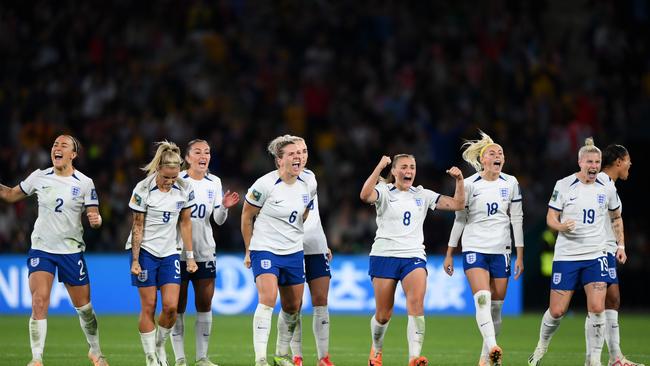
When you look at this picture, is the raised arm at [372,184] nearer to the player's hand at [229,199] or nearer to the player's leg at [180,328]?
the player's hand at [229,199]

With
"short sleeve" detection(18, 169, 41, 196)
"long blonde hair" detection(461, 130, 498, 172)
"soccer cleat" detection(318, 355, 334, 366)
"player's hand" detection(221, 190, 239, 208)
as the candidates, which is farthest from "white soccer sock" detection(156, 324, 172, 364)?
"long blonde hair" detection(461, 130, 498, 172)

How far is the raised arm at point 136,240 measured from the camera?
1168 centimetres

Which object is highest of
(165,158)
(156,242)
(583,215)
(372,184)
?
(165,158)

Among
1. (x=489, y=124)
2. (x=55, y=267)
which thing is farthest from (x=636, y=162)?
(x=55, y=267)

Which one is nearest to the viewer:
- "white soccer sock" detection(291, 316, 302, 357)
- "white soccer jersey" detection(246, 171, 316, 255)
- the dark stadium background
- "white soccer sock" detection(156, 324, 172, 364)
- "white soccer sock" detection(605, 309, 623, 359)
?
"white soccer jersey" detection(246, 171, 316, 255)

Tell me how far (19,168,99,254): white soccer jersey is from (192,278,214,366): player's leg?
1.44 metres

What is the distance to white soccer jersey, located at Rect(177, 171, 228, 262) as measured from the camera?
42.1ft

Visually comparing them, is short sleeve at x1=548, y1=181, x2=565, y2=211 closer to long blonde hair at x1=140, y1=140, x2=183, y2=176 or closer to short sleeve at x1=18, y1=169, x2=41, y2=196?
long blonde hair at x1=140, y1=140, x2=183, y2=176

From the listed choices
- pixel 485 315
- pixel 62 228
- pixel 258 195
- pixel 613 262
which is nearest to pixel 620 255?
pixel 613 262

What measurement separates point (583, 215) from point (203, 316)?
14.2 ft

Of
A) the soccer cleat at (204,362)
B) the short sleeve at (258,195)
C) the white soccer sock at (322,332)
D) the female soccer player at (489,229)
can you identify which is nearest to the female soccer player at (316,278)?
the white soccer sock at (322,332)

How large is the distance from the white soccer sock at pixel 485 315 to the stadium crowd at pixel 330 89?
915 cm

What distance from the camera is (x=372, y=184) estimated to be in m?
11.9

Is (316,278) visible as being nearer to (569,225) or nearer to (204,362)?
(204,362)
